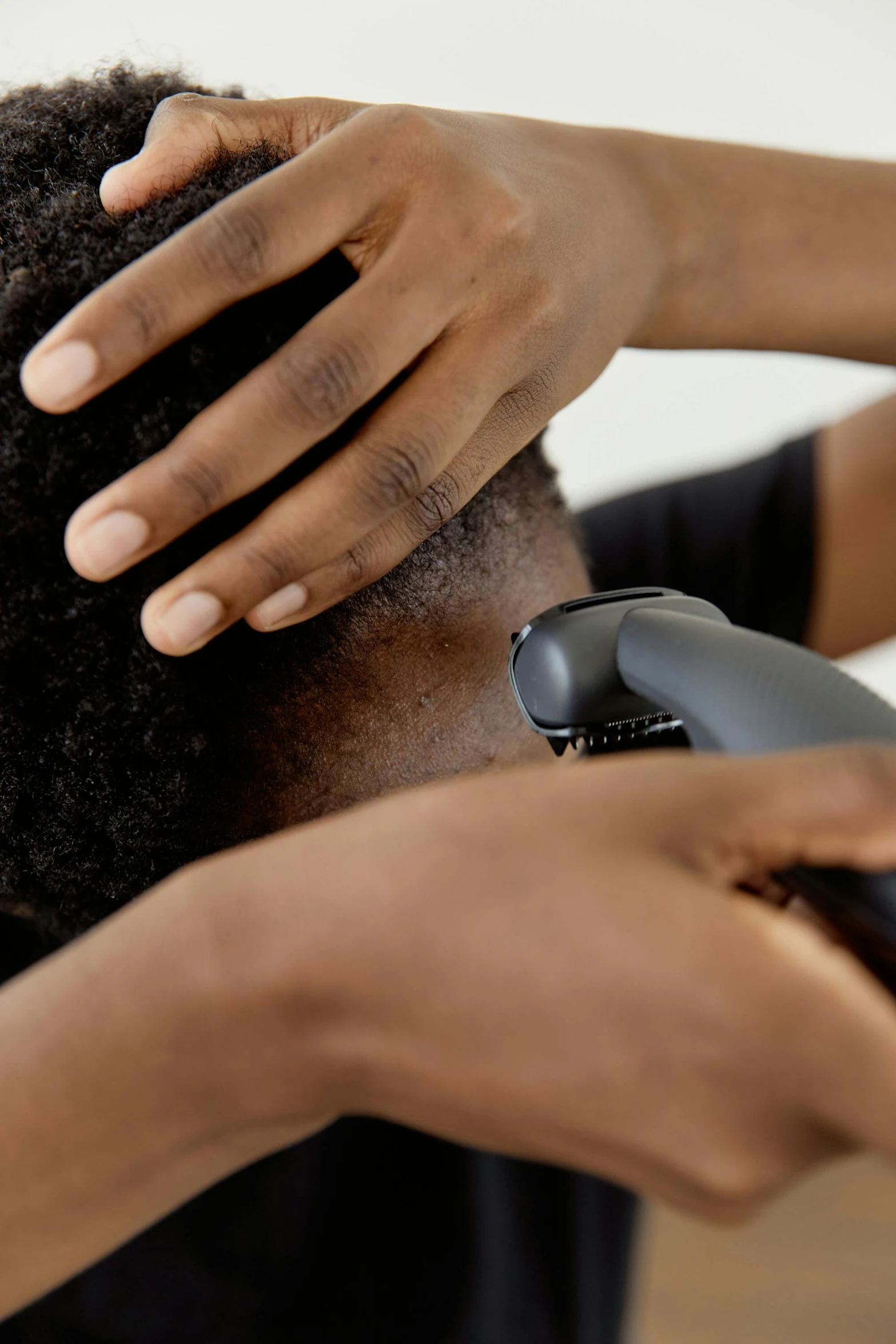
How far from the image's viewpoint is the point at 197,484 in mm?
417

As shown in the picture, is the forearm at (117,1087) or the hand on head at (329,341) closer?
the forearm at (117,1087)

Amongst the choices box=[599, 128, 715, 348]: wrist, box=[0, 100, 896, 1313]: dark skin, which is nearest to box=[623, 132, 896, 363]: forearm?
box=[599, 128, 715, 348]: wrist

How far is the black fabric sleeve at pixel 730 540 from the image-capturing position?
96cm

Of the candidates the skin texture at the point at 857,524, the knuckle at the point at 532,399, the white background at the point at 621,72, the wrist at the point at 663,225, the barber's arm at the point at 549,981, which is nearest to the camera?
the barber's arm at the point at 549,981

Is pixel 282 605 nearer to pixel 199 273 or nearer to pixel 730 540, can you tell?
pixel 199 273

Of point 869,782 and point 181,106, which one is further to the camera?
point 181,106

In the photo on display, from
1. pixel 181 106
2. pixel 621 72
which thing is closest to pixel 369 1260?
pixel 181 106

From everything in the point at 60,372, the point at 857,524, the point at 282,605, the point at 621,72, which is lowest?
the point at 857,524

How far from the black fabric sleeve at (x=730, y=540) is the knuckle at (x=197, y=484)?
58cm

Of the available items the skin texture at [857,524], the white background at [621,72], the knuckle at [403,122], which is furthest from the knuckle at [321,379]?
the white background at [621,72]

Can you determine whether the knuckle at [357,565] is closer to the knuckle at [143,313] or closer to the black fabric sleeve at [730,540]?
the knuckle at [143,313]

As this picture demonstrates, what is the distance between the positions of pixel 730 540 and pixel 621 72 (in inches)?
31.4

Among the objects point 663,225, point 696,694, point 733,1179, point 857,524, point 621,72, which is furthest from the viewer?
point 621,72

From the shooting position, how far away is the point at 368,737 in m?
0.52
